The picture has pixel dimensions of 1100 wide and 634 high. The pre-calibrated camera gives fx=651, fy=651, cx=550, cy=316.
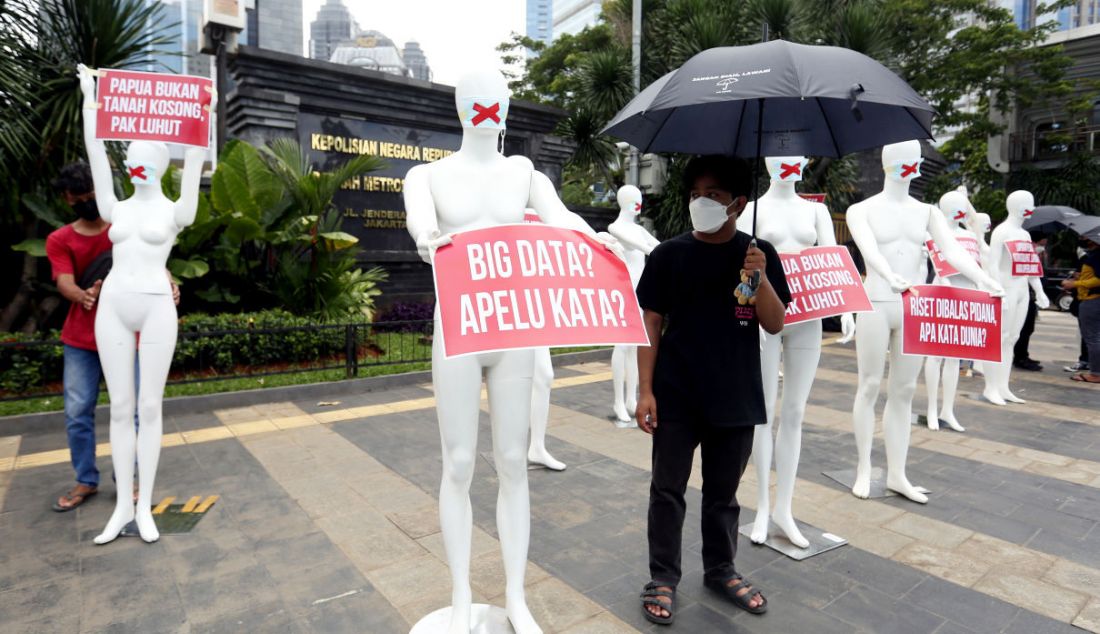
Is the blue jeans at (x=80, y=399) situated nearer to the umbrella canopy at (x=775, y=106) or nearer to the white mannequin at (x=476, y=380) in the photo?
the white mannequin at (x=476, y=380)

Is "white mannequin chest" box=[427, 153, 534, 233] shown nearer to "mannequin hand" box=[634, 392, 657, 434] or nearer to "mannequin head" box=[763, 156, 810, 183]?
"mannequin hand" box=[634, 392, 657, 434]

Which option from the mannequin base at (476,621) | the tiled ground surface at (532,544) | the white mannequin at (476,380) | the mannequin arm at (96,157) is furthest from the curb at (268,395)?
the white mannequin at (476,380)

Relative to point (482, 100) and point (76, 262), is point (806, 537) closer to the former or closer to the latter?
point (482, 100)

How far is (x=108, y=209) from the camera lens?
3848 mm

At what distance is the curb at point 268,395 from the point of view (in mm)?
5991

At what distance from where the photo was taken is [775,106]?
11.2ft

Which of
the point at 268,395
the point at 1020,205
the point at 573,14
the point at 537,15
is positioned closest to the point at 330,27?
the point at 573,14

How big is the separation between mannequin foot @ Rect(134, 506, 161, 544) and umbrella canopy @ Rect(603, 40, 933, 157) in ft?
11.1

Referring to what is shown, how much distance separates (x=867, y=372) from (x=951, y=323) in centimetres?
61

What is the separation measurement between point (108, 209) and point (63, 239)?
0.42 m

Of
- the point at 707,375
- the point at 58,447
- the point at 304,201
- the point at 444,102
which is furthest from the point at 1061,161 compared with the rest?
the point at 58,447

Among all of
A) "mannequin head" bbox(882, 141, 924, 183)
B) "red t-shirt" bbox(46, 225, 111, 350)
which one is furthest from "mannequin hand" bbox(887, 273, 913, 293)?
"red t-shirt" bbox(46, 225, 111, 350)

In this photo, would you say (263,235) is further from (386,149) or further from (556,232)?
(556,232)

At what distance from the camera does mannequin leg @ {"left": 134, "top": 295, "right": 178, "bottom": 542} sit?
3.73 m
